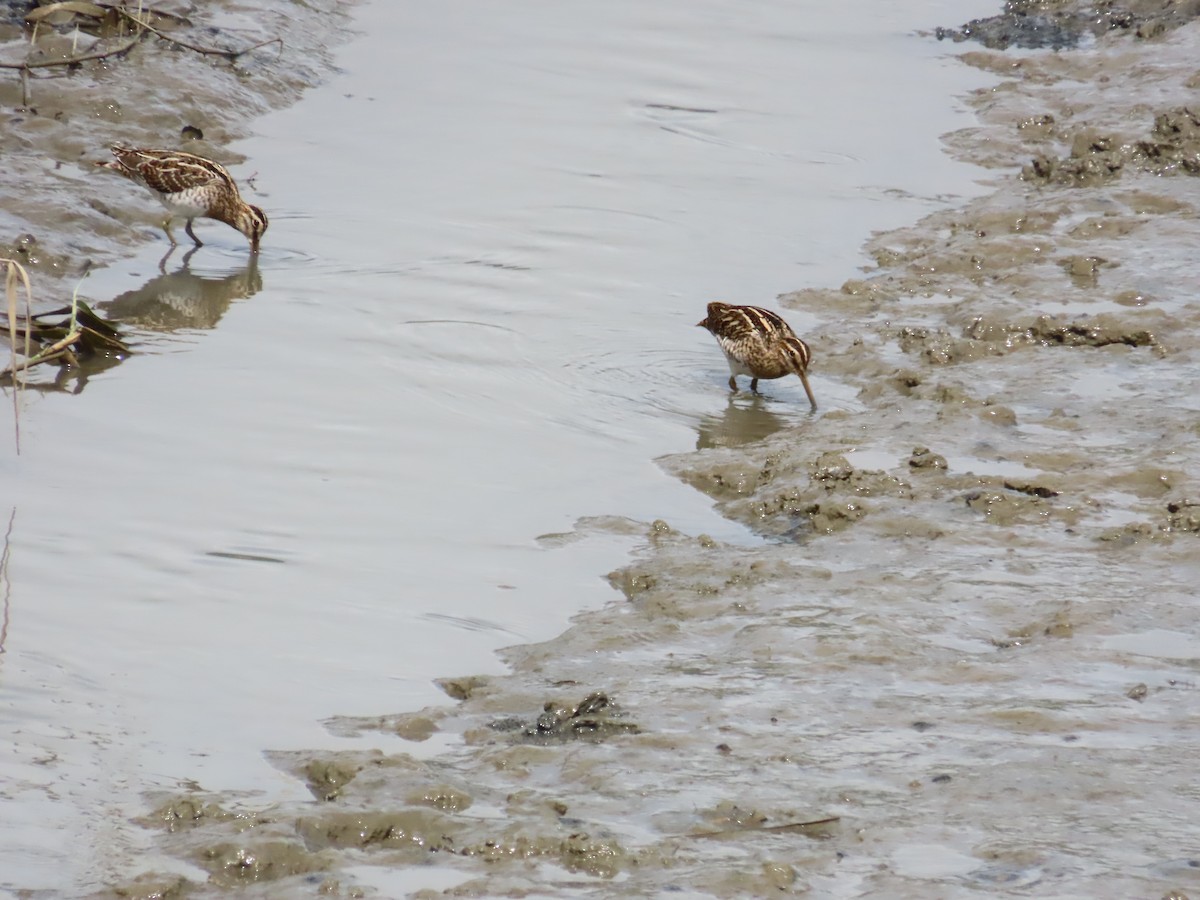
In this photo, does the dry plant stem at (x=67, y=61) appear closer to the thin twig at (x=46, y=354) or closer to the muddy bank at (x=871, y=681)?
the thin twig at (x=46, y=354)

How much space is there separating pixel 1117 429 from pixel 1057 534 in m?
1.54

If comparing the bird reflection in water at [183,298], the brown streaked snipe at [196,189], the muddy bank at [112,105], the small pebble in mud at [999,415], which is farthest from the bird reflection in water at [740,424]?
the muddy bank at [112,105]

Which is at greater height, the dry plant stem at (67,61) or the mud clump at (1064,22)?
the mud clump at (1064,22)

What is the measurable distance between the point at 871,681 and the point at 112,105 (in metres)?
9.43

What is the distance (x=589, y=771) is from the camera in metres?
5.05

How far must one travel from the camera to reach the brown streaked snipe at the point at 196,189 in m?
10.8

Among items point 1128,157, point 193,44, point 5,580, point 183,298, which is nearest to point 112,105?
point 193,44

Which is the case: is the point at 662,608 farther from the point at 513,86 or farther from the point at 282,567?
the point at 513,86

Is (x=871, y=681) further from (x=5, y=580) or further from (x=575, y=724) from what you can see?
(x=5, y=580)

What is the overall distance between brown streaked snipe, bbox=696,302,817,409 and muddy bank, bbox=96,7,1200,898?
27 centimetres

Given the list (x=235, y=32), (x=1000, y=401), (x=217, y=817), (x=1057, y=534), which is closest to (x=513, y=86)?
(x=235, y=32)

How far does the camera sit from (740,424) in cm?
914

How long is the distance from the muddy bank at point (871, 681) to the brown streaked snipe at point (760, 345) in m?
0.27

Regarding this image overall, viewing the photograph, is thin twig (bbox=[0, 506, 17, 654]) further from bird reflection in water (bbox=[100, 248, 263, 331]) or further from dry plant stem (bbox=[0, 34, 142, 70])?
dry plant stem (bbox=[0, 34, 142, 70])
